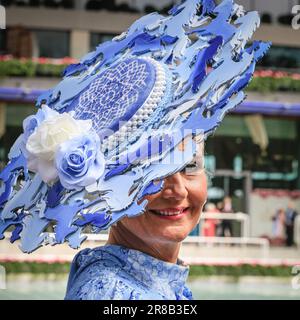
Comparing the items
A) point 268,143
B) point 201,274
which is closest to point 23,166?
point 201,274

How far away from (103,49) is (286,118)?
1332cm

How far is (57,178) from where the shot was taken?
224 centimetres

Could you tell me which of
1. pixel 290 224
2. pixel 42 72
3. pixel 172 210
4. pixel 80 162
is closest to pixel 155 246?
pixel 172 210

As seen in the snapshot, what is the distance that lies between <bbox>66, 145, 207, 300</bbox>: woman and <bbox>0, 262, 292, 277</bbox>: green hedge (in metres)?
7.16

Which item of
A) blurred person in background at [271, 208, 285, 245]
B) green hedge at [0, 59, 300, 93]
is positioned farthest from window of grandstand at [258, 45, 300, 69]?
blurred person in background at [271, 208, 285, 245]

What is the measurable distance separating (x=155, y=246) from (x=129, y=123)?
1.24 feet

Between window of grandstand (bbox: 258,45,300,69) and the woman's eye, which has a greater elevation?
window of grandstand (bbox: 258,45,300,69)

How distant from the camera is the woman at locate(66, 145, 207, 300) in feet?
7.51

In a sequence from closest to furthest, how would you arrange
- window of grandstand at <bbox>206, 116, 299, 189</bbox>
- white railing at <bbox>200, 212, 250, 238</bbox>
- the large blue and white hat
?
the large blue and white hat → white railing at <bbox>200, 212, 250, 238</bbox> → window of grandstand at <bbox>206, 116, 299, 189</bbox>

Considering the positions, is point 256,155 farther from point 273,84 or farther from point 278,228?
point 278,228

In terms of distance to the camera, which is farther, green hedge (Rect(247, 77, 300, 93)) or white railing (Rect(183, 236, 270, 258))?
green hedge (Rect(247, 77, 300, 93))

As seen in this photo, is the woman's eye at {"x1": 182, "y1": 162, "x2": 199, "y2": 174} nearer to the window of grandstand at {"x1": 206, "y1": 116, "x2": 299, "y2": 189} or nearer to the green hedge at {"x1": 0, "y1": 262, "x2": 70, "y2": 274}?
the green hedge at {"x1": 0, "y1": 262, "x2": 70, "y2": 274}

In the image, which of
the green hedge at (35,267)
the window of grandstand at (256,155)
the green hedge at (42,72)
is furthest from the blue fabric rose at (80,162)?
the window of grandstand at (256,155)
